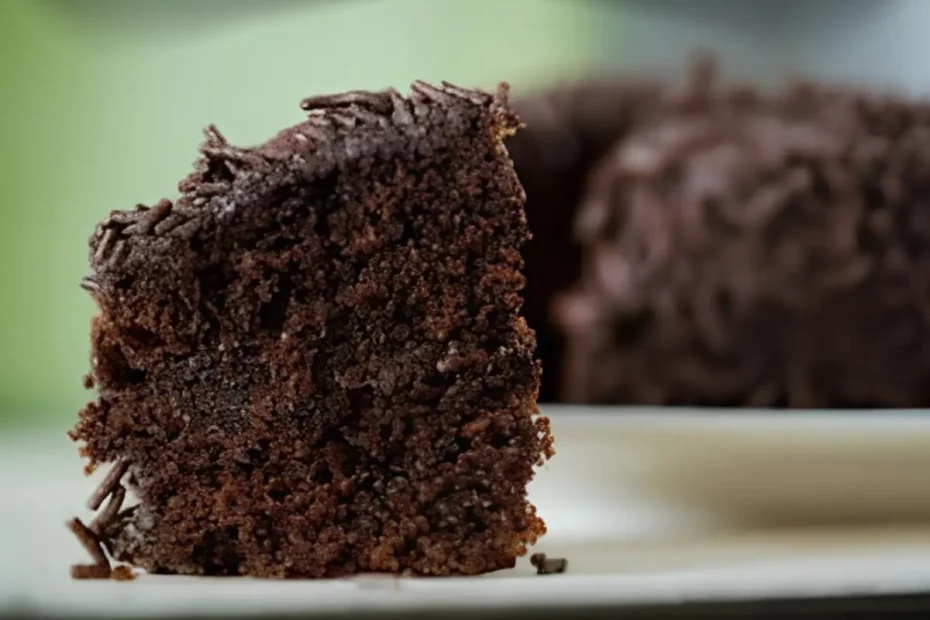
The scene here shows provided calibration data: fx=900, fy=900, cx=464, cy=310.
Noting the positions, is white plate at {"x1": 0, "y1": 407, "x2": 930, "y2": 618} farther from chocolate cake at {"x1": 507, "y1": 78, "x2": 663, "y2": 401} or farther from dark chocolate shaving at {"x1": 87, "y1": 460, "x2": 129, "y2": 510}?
chocolate cake at {"x1": 507, "y1": 78, "x2": 663, "y2": 401}

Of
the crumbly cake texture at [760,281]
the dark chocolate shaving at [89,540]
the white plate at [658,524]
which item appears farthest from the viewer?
the crumbly cake texture at [760,281]

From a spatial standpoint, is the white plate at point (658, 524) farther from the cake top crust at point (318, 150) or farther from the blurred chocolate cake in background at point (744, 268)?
the cake top crust at point (318, 150)

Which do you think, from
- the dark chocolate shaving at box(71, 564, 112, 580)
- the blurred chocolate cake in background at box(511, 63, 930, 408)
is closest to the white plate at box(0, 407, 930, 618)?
the dark chocolate shaving at box(71, 564, 112, 580)

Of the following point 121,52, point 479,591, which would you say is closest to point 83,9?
point 121,52

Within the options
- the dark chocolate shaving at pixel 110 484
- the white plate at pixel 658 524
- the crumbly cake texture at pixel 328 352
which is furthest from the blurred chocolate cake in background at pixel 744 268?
the dark chocolate shaving at pixel 110 484

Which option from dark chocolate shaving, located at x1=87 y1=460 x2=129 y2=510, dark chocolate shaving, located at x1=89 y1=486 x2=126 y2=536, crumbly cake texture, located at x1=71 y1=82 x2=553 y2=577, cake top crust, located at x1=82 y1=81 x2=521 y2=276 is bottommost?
dark chocolate shaving, located at x1=89 y1=486 x2=126 y2=536

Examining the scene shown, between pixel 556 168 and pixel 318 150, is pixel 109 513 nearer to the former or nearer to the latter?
pixel 318 150

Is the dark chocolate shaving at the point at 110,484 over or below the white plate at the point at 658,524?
over
